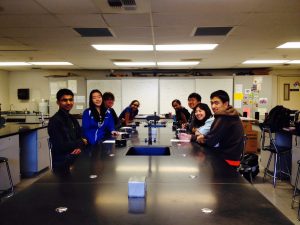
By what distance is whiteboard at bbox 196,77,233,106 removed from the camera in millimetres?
8758

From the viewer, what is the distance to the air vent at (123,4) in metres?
2.93

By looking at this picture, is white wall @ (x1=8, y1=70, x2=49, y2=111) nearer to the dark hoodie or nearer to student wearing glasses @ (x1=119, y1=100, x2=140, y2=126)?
student wearing glasses @ (x1=119, y1=100, x2=140, y2=126)

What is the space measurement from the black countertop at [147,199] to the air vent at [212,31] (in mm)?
2432

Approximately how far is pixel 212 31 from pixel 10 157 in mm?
3223

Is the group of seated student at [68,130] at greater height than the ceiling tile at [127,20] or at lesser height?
lesser

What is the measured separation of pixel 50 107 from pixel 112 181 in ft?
25.7

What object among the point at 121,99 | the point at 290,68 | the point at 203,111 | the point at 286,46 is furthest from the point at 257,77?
the point at 203,111

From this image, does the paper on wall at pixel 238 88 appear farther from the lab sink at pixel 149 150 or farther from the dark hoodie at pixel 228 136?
the lab sink at pixel 149 150

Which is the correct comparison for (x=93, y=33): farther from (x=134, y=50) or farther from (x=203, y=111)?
(x=203, y=111)

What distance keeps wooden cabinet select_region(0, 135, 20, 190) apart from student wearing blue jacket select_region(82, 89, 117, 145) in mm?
1005

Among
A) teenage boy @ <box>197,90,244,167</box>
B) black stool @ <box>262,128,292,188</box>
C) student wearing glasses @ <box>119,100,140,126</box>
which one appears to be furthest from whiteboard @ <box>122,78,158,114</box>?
teenage boy @ <box>197,90,244,167</box>

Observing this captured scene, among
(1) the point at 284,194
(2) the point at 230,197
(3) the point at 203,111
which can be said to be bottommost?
(1) the point at 284,194

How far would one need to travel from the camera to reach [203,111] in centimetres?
387

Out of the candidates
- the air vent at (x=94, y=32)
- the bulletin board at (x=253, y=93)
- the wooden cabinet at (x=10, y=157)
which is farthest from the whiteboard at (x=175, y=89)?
the wooden cabinet at (x=10, y=157)
